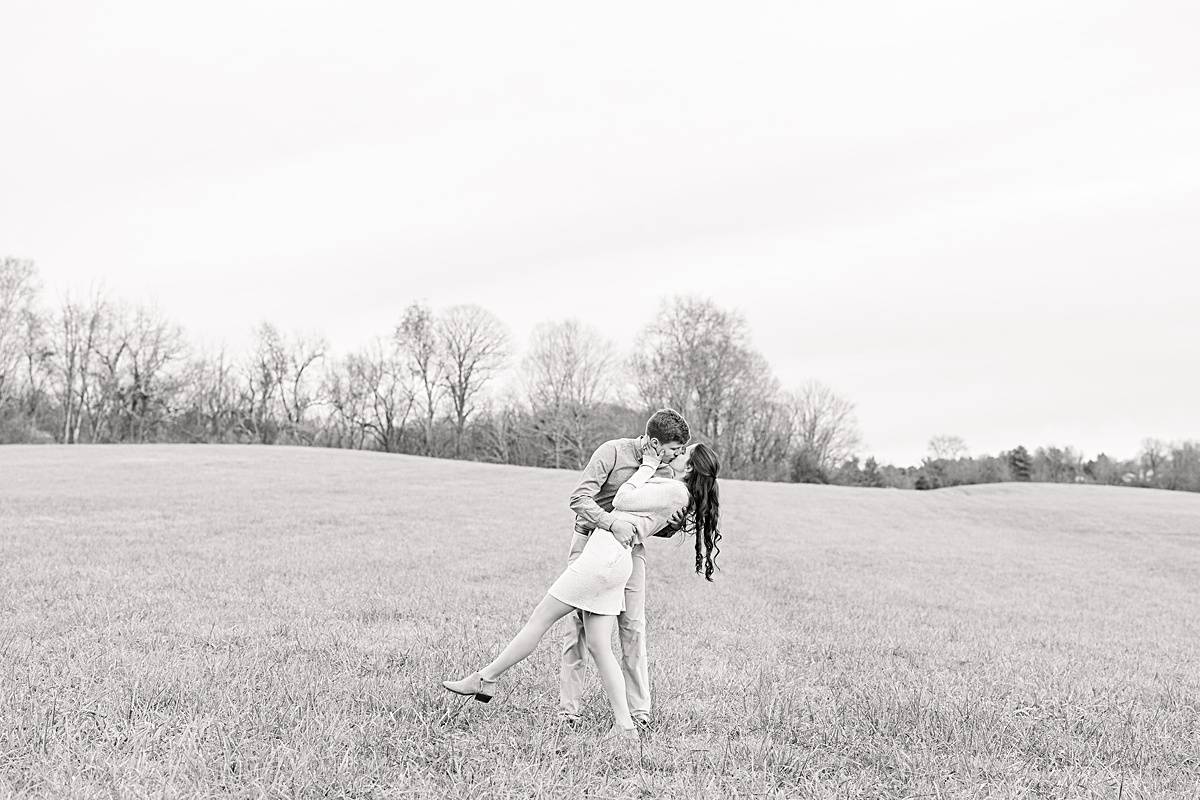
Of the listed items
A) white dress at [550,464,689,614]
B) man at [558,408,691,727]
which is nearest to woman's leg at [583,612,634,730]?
white dress at [550,464,689,614]

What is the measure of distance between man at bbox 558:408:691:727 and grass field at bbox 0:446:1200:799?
10.0 inches

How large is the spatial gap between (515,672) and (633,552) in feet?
5.99

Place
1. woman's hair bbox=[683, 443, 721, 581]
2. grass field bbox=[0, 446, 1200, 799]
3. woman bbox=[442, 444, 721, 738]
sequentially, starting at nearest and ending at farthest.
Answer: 1. grass field bbox=[0, 446, 1200, 799]
2. woman bbox=[442, 444, 721, 738]
3. woman's hair bbox=[683, 443, 721, 581]

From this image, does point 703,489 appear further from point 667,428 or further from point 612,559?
point 612,559

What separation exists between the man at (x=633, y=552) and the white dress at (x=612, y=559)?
155mm

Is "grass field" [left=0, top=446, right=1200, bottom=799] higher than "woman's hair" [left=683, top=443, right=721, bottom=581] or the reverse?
the reverse

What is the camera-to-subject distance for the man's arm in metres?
5.61

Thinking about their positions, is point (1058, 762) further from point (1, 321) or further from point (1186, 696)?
point (1, 321)

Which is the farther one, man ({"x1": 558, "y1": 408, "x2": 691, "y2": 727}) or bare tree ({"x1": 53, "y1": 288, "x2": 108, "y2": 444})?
bare tree ({"x1": 53, "y1": 288, "x2": 108, "y2": 444})

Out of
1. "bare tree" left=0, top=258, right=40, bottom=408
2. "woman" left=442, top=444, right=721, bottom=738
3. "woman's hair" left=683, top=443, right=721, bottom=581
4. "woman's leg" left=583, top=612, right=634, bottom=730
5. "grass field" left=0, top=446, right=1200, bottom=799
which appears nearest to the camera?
"grass field" left=0, top=446, right=1200, bottom=799

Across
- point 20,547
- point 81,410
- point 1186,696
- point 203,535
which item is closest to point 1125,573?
point 1186,696

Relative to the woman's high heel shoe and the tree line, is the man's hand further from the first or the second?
the tree line

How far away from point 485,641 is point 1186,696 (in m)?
6.71

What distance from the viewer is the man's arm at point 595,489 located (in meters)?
5.61
